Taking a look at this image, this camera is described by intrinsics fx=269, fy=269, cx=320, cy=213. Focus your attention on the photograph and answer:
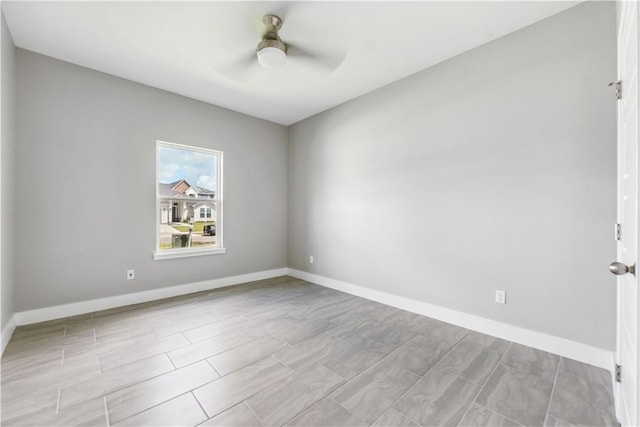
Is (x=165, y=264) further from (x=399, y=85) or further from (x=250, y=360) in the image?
(x=399, y=85)

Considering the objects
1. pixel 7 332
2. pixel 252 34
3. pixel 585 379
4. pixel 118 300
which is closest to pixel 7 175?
pixel 7 332

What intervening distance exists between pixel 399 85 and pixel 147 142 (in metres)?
3.21

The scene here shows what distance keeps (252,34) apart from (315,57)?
0.59 meters

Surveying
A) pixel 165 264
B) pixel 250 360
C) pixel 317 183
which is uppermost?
pixel 317 183

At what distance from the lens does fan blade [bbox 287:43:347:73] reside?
8.22 ft

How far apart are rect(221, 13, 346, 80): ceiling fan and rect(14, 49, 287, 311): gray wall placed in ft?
4.29

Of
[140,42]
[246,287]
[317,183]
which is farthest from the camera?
[317,183]

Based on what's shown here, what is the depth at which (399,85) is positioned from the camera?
3242 mm

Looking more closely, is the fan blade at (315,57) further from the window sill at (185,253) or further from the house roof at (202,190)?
the window sill at (185,253)

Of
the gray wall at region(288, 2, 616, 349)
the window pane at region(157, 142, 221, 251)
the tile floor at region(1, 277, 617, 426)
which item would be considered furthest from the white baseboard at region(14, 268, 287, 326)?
the gray wall at region(288, 2, 616, 349)

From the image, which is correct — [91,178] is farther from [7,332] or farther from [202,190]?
[7,332]

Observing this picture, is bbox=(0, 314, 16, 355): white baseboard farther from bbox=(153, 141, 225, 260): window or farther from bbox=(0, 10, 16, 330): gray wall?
bbox=(153, 141, 225, 260): window

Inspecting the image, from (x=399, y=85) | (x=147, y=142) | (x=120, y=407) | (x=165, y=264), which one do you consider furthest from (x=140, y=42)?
(x=120, y=407)

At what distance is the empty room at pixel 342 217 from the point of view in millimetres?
1677
